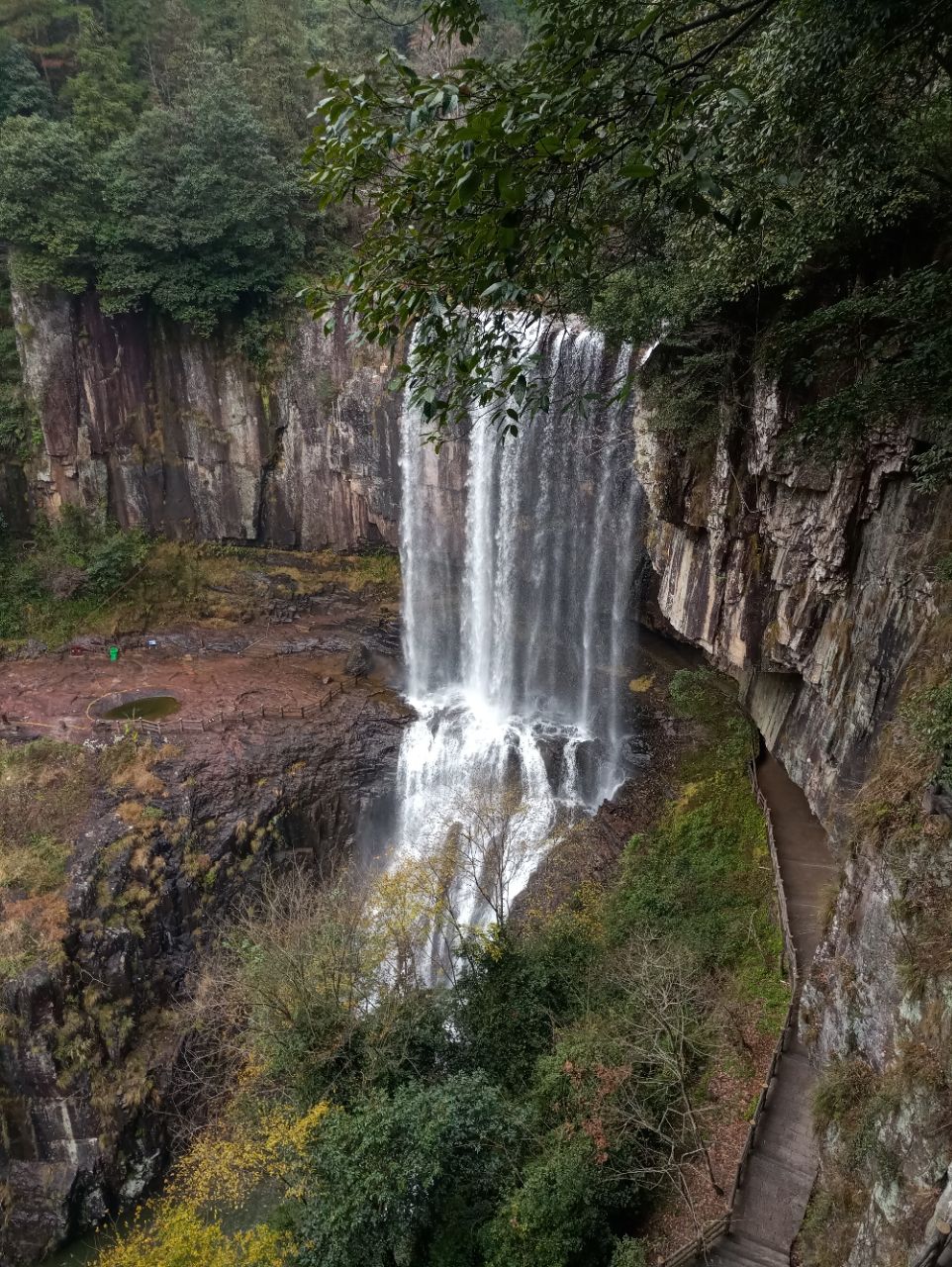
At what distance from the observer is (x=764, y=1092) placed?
10.2 m

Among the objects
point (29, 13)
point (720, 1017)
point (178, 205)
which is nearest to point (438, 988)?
point (720, 1017)

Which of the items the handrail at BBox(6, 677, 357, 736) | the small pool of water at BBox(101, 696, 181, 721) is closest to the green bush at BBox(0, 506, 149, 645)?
the small pool of water at BBox(101, 696, 181, 721)

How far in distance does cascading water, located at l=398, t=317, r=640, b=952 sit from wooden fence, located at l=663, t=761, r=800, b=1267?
5796 mm

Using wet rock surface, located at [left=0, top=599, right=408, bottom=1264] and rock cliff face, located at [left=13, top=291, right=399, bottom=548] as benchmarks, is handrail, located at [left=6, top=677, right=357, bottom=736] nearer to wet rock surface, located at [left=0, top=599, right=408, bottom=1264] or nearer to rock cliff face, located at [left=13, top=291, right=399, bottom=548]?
wet rock surface, located at [left=0, top=599, right=408, bottom=1264]

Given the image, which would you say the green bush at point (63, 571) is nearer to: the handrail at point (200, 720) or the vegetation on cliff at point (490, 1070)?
the handrail at point (200, 720)

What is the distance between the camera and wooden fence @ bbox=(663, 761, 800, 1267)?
9070 millimetres

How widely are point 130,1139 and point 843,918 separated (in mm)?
14608

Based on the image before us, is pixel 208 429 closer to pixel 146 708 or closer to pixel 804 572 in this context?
pixel 146 708

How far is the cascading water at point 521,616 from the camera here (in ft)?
61.9

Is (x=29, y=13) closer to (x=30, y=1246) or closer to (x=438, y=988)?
(x=438, y=988)

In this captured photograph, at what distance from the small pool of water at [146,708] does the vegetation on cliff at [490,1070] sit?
7309 millimetres

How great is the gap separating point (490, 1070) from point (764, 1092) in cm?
412

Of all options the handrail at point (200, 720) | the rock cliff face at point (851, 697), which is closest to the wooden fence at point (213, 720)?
the handrail at point (200, 720)

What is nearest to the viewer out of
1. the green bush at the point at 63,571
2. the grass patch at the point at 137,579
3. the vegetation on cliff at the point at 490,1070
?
the vegetation on cliff at the point at 490,1070
